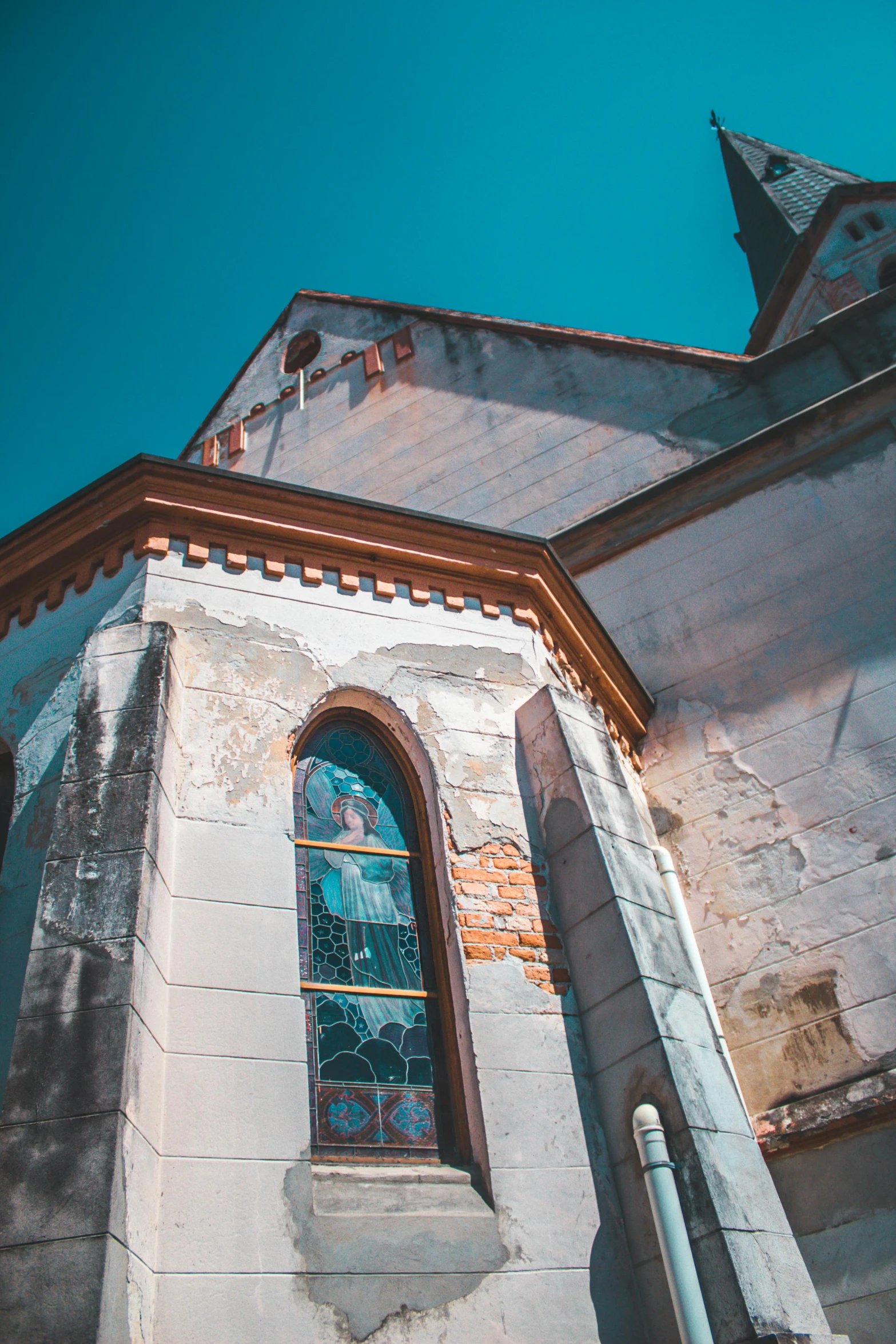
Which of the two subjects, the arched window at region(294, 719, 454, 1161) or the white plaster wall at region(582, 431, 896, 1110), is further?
the white plaster wall at region(582, 431, 896, 1110)

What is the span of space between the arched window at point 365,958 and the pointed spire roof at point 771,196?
15120 mm

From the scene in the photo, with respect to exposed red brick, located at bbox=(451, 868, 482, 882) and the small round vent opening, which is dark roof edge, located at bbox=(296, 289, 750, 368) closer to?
the small round vent opening

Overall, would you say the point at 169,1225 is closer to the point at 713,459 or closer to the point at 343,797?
the point at 343,797

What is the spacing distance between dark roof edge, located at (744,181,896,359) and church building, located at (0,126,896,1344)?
18.8 feet

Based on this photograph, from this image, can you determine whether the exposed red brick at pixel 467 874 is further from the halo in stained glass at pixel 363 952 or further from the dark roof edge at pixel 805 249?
the dark roof edge at pixel 805 249

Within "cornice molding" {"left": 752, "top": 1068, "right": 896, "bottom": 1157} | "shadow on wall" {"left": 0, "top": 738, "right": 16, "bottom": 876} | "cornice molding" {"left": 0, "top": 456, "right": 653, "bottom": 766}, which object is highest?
"cornice molding" {"left": 0, "top": 456, "right": 653, "bottom": 766}

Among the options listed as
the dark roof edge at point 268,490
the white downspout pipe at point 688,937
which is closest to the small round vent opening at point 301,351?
the dark roof edge at point 268,490

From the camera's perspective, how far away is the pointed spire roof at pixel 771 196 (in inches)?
747

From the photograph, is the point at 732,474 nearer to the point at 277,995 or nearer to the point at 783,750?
the point at 783,750

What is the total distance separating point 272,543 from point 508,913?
9.05ft

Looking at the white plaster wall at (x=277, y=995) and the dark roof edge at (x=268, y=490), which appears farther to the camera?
the dark roof edge at (x=268, y=490)

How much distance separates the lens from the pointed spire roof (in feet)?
62.2

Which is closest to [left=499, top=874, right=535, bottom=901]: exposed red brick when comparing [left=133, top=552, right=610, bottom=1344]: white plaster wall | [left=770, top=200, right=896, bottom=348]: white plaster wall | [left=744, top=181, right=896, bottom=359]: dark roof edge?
[left=133, top=552, right=610, bottom=1344]: white plaster wall

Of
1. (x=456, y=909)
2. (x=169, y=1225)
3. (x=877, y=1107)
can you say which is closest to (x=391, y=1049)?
(x=456, y=909)
